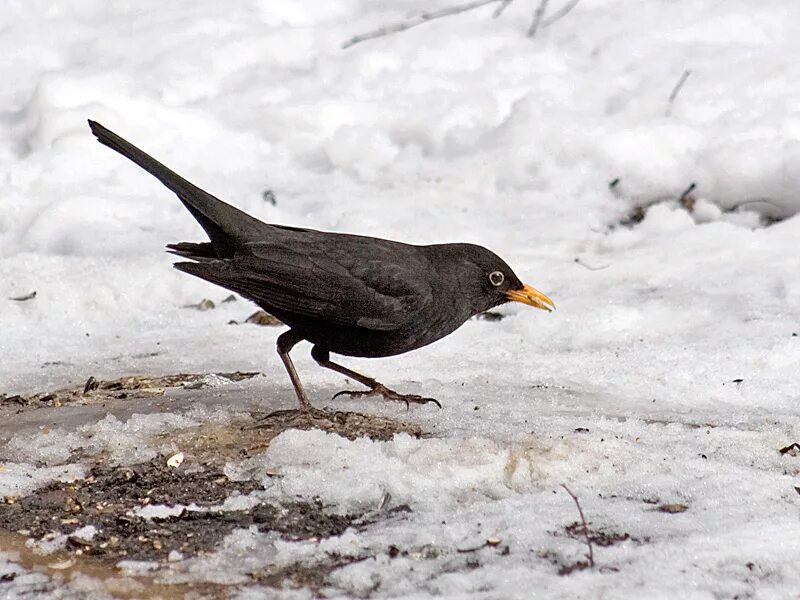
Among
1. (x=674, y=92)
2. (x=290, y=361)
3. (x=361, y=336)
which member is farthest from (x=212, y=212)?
(x=674, y=92)

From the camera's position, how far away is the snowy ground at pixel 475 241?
11.5 ft

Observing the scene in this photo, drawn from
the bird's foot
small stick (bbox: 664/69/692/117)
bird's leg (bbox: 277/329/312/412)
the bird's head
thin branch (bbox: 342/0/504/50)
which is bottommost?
the bird's foot

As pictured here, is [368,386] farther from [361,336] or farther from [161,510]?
[161,510]

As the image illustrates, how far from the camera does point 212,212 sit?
5094mm

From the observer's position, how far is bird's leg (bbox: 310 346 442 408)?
5.05 meters

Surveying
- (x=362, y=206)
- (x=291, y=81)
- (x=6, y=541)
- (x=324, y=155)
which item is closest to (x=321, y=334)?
(x=6, y=541)

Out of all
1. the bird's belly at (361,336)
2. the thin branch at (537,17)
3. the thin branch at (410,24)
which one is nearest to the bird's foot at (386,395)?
the bird's belly at (361,336)

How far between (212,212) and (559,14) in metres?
5.41

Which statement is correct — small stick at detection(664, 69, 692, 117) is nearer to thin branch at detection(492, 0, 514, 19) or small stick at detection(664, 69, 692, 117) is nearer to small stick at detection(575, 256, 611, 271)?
thin branch at detection(492, 0, 514, 19)

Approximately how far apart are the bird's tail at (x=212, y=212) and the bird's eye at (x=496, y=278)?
1018 millimetres

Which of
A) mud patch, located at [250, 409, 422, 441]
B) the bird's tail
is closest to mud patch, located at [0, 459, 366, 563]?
mud patch, located at [250, 409, 422, 441]

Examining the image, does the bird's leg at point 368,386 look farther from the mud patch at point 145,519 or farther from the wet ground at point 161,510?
the mud patch at point 145,519

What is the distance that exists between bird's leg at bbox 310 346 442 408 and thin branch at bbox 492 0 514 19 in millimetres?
4673

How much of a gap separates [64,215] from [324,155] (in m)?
1.88
